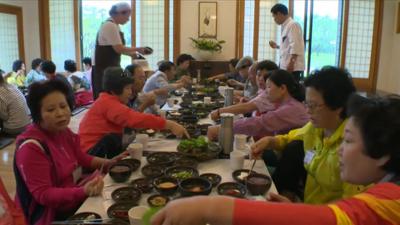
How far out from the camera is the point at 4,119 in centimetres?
441

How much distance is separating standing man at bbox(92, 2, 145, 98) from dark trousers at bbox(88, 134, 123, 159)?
6.95 ft

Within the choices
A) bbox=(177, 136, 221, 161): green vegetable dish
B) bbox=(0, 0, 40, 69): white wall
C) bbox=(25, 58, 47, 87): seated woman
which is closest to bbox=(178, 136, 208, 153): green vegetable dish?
bbox=(177, 136, 221, 161): green vegetable dish

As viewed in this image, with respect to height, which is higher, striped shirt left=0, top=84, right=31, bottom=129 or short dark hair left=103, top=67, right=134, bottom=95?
short dark hair left=103, top=67, right=134, bottom=95

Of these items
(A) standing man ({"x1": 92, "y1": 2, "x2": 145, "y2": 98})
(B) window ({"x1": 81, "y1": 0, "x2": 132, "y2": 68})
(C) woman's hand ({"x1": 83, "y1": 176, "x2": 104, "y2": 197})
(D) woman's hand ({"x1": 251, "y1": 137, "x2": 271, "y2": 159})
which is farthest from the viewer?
(B) window ({"x1": 81, "y1": 0, "x2": 132, "y2": 68})

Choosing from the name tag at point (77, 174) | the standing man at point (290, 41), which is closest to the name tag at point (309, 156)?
the name tag at point (77, 174)

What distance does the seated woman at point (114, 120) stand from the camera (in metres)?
2.21

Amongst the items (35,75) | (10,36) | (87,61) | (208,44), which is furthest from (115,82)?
(10,36)

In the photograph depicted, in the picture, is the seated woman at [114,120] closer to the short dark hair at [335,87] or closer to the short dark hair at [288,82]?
the short dark hair at [288,82]

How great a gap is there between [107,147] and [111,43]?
2.27 m

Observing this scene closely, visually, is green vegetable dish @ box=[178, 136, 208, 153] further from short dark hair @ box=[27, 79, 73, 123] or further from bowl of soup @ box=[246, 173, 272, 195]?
short dark hair @ box=[27, 79, 73, 123]

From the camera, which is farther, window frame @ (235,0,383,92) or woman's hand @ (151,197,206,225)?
window frame @ (235,0,383,92)

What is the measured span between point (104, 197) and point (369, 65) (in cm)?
774

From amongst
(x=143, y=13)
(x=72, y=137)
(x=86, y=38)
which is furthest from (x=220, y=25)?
(x=72, y=137)

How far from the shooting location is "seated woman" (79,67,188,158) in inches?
87.2
